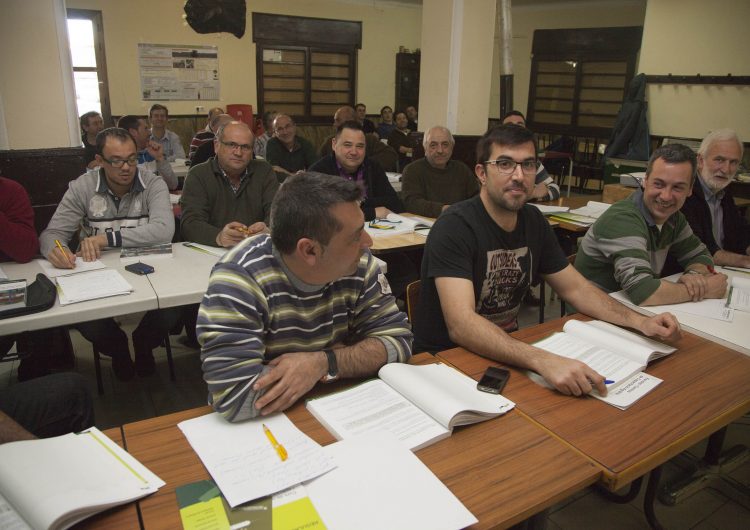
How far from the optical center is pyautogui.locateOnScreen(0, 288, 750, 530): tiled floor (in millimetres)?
1979

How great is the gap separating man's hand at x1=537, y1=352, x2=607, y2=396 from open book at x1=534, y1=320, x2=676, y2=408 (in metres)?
0.04

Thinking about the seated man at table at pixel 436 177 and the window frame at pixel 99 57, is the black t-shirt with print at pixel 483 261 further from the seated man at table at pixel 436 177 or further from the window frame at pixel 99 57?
the window frame at pixel 99 57

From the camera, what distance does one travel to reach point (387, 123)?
30.6 feet

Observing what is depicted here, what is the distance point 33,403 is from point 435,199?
3.03 m

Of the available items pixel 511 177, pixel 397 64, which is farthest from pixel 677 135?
pixel 511 177

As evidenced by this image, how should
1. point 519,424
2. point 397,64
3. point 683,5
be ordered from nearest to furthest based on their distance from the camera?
1. point 519,424
2. point 683,5
3. point 397,64

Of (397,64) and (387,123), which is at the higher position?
(397,64)

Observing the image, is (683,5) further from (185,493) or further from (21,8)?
(185,493)

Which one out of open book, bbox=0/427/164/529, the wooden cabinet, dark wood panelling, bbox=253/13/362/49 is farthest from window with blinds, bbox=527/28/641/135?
open book, bbox=0/427/164/529

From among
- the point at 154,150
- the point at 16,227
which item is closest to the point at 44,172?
the point at 154,150

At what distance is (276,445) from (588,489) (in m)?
1.57

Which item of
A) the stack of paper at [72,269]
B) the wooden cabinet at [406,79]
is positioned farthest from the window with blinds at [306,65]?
the stack of paper at [72,269]

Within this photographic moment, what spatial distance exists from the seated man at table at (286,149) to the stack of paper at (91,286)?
10.7 feet

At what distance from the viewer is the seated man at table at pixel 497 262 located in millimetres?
1771
